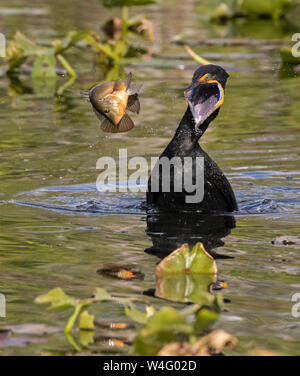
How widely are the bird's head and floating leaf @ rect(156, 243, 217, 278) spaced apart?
75.2 inches

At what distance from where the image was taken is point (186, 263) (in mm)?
5043

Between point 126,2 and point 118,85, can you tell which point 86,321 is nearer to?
point 118,85

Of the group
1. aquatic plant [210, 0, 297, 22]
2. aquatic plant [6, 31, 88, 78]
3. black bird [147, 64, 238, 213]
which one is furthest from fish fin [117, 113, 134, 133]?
aquatic plant [210, 0, 297, 22]

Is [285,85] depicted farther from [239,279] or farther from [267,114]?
[239,279]

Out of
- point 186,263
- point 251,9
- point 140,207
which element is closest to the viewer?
point 186,263

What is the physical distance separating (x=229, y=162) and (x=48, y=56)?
161 inches

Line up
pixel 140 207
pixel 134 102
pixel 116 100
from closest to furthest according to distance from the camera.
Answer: pixel 116 100 < pixel 134 102 < pixel 140 207

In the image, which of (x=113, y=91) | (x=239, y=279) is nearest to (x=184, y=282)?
(x=239, y=279)

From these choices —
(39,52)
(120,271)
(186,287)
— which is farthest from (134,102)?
(39,52)

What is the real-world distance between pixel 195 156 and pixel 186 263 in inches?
77.8

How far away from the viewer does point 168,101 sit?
451 inches

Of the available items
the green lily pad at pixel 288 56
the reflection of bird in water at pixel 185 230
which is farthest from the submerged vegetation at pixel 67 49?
the reflection of bird in water at pixel 185 230

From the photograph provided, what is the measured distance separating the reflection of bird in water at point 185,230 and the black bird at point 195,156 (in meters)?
0.11

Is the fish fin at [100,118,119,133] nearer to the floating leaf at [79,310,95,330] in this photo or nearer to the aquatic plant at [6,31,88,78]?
the floating leaf at [79,310,95,330]
